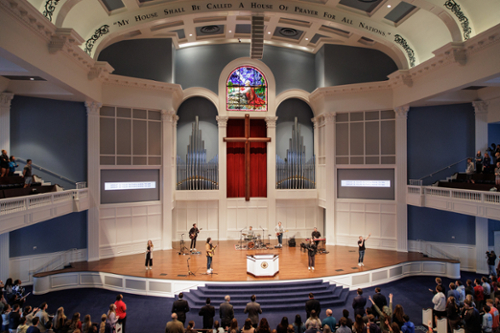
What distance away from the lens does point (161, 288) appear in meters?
11.3

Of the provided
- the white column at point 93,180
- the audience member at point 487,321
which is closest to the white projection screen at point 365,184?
the audience member at point 487,321

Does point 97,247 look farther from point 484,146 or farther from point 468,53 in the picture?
point 484,146

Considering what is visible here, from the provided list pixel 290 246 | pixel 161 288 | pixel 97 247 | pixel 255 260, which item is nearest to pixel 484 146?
pixel 290 246

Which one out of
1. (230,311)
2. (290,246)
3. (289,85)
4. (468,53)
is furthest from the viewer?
(289,85)

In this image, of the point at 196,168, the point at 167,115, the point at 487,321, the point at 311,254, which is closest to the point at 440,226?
the point at 311,254

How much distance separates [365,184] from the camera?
52.5ft

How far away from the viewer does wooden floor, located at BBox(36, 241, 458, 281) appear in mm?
11656

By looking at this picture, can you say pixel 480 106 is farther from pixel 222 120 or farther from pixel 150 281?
pixel 150 281

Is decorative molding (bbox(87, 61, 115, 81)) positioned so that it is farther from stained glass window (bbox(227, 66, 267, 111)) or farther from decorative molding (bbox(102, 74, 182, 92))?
stained glass window (bbox(227, 66, 267, 111))

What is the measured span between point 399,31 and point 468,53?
3.76 metres

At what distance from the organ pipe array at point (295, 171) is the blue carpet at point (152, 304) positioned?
685 centimetres

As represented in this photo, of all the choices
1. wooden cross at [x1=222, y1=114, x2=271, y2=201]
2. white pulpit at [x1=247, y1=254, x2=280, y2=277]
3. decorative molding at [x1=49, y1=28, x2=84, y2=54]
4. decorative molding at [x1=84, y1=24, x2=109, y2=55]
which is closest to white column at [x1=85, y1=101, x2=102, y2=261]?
decorative molding at [x1=84, y1=24, x2=109, y2=55]

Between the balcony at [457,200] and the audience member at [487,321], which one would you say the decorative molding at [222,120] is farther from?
the audience member at [487,321]

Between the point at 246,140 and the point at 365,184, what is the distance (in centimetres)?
639
